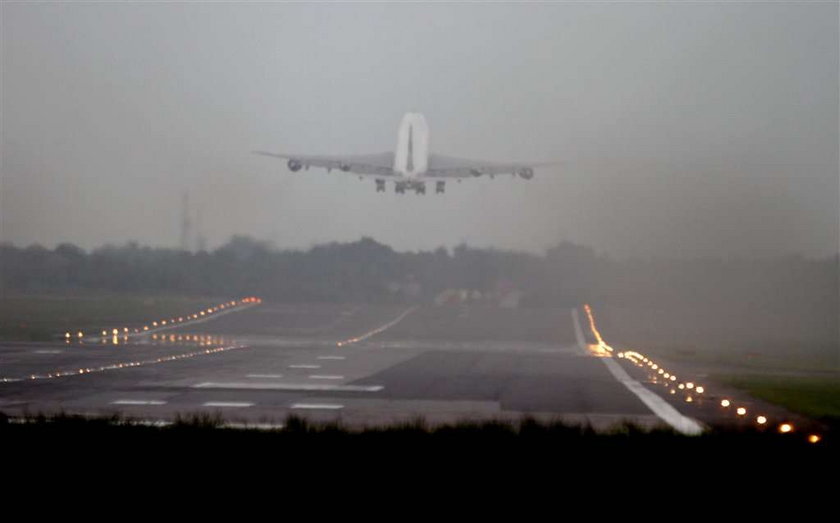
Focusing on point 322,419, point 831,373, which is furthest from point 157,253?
point 322,419

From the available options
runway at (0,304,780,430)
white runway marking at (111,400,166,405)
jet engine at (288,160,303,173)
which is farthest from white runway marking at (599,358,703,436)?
jet engine at (288,160,303,173)

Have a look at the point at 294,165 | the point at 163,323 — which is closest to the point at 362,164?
the point at 294,165

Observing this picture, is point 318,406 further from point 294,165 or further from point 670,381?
point 294,165

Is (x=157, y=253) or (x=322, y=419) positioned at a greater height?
(x=157, y=253)

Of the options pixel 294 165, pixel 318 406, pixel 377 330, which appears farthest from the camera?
pixel 377 330

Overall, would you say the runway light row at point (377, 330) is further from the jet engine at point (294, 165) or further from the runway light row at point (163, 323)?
the jet engine at point (294, 165)

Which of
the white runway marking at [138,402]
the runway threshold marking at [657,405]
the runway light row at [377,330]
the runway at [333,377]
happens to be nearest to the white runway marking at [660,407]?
the runway threshold marking at [657,405]

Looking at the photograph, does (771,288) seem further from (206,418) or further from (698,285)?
(206,418)
